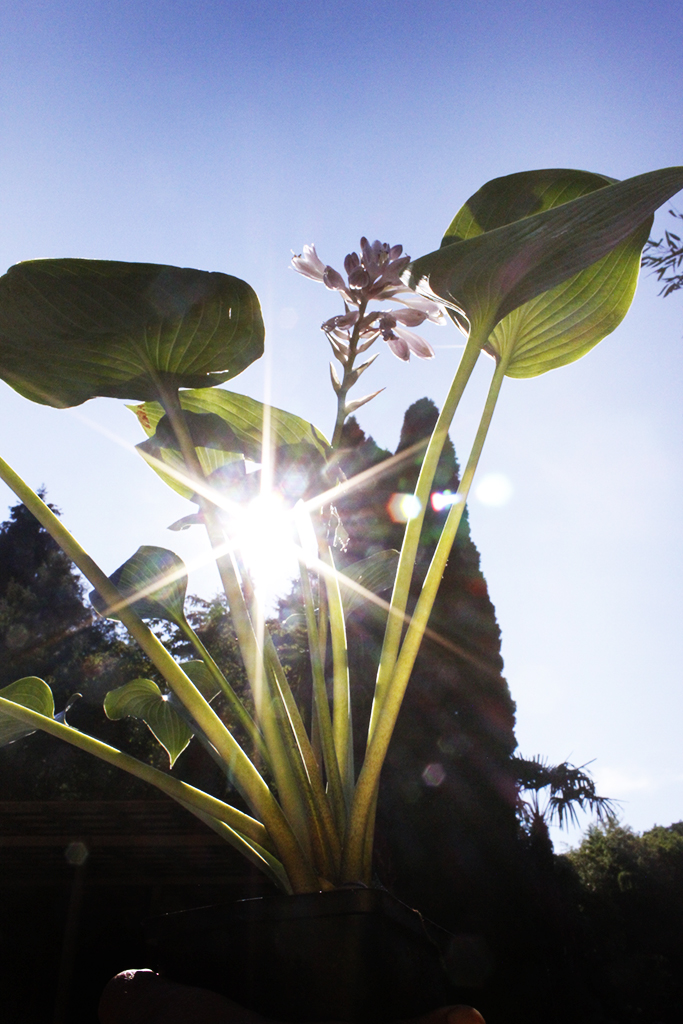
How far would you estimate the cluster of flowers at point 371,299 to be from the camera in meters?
0.77

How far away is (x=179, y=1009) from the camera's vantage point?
428 mm

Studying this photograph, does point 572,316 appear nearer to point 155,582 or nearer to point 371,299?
point 371,299

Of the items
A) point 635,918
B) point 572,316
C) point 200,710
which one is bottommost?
point 635,918

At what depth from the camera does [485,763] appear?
458cm

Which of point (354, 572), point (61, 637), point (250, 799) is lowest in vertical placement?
point (250, 799)

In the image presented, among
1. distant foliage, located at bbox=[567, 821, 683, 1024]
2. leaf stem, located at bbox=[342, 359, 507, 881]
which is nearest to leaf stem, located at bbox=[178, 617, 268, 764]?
leaf stem, located at bbox=[342, 359, 507, 881]

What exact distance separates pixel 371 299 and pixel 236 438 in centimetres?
27

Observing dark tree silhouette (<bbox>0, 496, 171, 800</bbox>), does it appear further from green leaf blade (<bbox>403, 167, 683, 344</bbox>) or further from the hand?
green leaf blade (<bbox>403, 167, 683, 344</bbox>)

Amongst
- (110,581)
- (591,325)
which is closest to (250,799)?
(110,581)

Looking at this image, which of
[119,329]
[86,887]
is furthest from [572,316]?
[86,887]

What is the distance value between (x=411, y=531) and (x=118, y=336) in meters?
0.39

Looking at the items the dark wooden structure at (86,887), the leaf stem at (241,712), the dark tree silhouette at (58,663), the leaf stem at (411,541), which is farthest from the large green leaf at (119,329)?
the dark tree silhouette at (58,663)

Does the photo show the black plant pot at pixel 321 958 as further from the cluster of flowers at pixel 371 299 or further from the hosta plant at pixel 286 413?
the cluster of flowers at pixel 371 299

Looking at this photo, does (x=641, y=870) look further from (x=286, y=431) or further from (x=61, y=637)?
(x=286, y=431)
